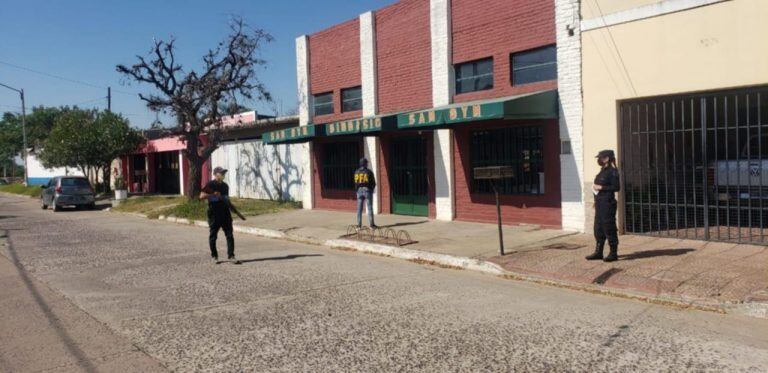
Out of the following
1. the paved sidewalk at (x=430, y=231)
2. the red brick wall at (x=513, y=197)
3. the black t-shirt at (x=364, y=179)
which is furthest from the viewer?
the black t-shirt at (x=364, y=179)

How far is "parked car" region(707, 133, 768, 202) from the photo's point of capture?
9789 mm

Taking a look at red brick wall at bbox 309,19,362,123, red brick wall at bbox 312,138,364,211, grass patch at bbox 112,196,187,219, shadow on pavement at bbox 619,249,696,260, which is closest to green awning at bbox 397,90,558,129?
shadow on pavement at bbox 619,249,696,260

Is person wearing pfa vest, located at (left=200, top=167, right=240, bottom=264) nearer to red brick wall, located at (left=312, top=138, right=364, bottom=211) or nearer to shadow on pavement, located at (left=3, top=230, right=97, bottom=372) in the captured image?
shadow on pavement, located at (left=3, top=230, right=97, bottom=372)

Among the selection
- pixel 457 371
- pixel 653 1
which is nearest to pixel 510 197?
pixel 653 1

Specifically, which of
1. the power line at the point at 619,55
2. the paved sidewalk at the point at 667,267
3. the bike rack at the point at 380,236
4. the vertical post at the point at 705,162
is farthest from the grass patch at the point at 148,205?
the vertical post at the point at 705,162

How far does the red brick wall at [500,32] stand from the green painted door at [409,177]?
200cm

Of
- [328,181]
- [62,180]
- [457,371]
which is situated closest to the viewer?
[457,371]

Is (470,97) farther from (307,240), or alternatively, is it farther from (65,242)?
(65,242)

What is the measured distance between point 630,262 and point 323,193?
1222 centimetres

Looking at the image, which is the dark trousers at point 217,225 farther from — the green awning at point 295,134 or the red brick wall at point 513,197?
the green awning at point 295,134

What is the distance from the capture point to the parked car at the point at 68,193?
25.0m

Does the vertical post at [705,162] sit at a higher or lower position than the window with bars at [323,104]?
lower

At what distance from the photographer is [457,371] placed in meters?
4.77

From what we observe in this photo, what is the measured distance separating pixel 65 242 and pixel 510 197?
398 inches
